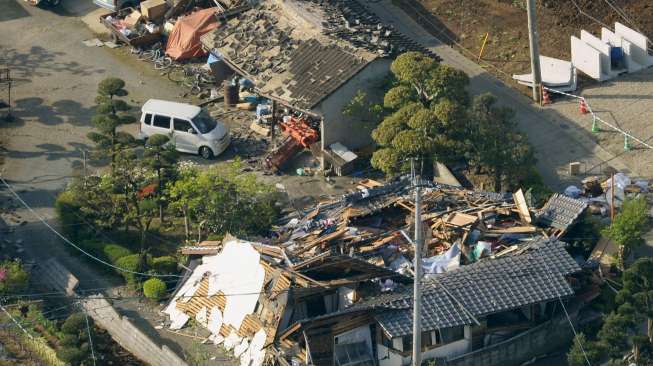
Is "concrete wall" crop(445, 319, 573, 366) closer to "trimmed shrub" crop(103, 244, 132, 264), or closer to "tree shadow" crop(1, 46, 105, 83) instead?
"trimmed shrub" crop(103, 244, 132, 264)

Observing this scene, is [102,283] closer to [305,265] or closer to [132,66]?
[305,265]

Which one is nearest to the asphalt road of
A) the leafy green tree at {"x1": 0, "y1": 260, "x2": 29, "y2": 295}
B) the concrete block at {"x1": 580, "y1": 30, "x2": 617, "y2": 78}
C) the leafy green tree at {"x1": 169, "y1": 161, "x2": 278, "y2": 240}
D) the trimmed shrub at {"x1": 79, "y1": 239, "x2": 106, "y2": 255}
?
the trimmed shrub at {"x1": 79, "y1": 239, "x2": 106, "y2": 255}

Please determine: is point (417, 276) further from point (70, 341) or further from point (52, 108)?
point (52, 108)

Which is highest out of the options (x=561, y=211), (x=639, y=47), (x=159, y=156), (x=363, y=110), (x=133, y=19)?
(x=639, y=47)

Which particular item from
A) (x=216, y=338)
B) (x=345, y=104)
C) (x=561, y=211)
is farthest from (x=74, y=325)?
(x=561, y=211)

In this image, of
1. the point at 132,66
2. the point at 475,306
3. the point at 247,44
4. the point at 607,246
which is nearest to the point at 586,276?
the point at 607,246

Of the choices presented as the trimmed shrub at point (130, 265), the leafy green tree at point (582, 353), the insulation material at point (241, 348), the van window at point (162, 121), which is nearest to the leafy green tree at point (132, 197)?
the trimmed shrub at point (130, 265)

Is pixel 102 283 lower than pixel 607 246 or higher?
lower
